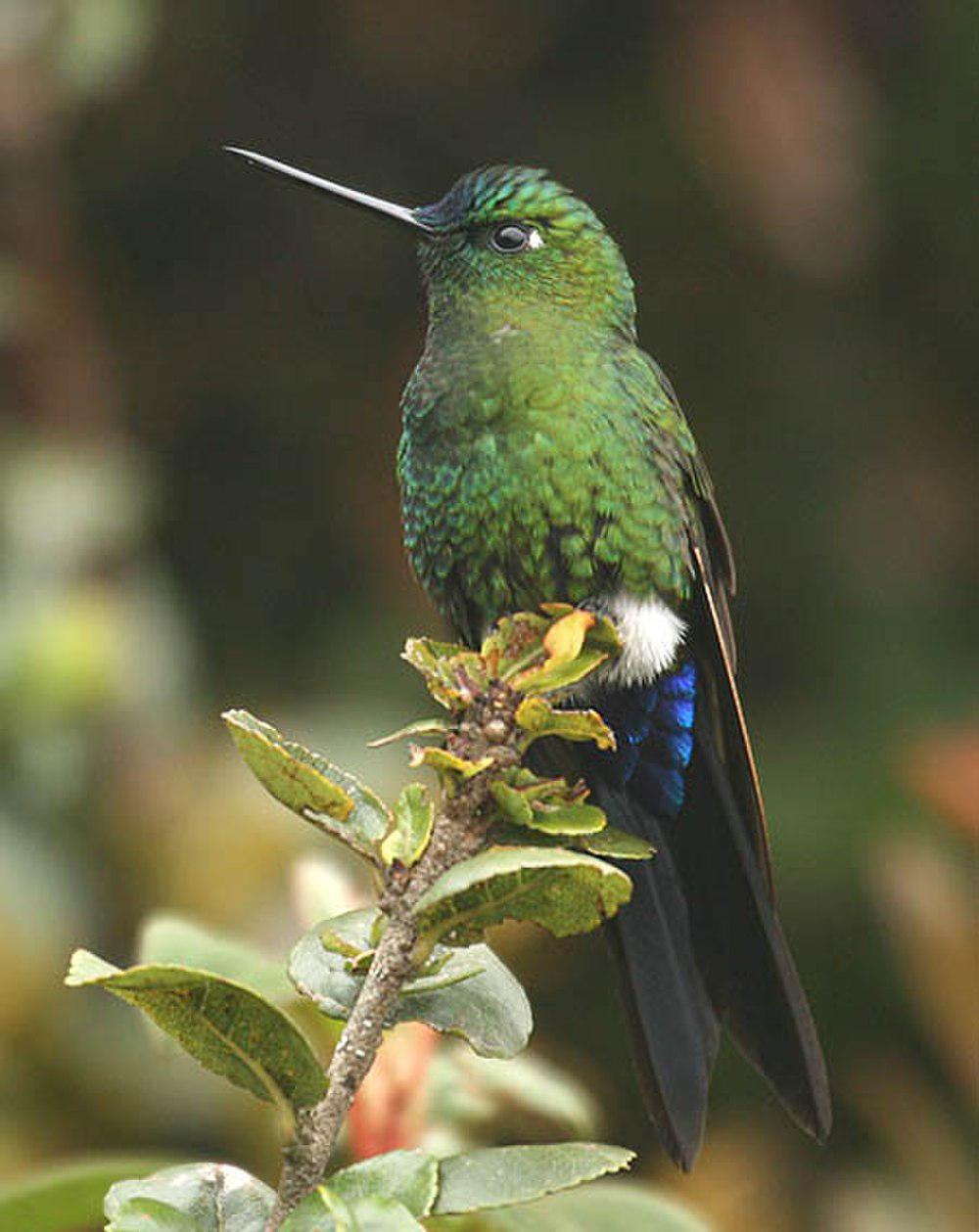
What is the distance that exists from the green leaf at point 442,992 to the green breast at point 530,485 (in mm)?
958

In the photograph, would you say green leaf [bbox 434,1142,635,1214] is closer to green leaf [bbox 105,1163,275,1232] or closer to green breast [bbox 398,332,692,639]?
green leaf [bbox 105,1163,275,1232]

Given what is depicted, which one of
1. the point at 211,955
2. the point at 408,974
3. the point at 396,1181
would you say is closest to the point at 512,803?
the point at 408,974

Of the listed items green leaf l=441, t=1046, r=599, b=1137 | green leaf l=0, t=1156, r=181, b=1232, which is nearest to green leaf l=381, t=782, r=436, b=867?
green leaf l=0, t=1156, r=181, b=1232

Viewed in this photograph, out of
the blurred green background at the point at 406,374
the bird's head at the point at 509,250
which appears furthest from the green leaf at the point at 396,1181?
the blurred green background at the point at 406,374

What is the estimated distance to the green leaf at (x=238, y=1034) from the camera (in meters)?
1.08

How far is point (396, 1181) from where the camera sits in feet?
3.46

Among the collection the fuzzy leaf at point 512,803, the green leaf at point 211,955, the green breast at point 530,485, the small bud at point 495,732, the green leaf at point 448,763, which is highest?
the green breast at point 530,485

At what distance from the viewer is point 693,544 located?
213 centimetres

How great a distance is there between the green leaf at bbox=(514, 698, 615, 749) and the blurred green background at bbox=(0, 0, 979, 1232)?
219 centimetres

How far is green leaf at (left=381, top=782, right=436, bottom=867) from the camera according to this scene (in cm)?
114

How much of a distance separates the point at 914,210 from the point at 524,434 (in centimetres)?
302

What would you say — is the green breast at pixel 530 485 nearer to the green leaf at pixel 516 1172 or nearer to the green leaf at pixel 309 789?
the green leaf at pixel 309 789

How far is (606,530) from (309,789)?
3.33 ft

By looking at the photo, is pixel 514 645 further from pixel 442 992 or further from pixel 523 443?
pixel 523 443
